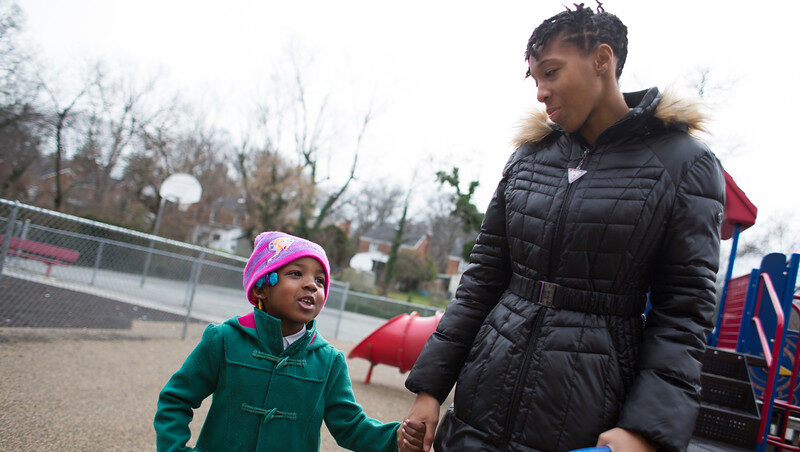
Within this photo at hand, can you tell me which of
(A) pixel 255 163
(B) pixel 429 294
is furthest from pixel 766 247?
(A) pixel 255 163

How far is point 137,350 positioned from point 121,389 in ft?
7.20

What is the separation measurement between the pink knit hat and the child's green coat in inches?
7.9

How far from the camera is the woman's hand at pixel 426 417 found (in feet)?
5.51

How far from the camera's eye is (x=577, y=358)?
1.41m

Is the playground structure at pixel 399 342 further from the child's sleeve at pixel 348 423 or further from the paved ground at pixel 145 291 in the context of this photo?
the child's sleeve at pixel 348 423

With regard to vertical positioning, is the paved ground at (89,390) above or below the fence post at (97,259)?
below

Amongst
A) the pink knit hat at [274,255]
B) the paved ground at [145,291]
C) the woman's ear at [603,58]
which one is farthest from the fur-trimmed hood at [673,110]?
the paved ground at [145,291]

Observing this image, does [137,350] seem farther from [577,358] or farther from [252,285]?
[577,358]

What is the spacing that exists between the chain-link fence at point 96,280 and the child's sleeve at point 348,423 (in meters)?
5.10

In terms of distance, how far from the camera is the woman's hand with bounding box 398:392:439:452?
5.51ft

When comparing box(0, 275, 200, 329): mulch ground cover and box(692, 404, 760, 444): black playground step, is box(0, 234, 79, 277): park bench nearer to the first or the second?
box(0, 275, 200, 329): mulch ground cover

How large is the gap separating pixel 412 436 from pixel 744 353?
16.1 ft

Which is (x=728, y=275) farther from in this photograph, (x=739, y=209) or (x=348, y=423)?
(x=348, y=423)

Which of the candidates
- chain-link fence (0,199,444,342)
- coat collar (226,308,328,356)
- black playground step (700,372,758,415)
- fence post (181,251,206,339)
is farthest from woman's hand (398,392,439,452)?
fence post (181,251,206,339)
